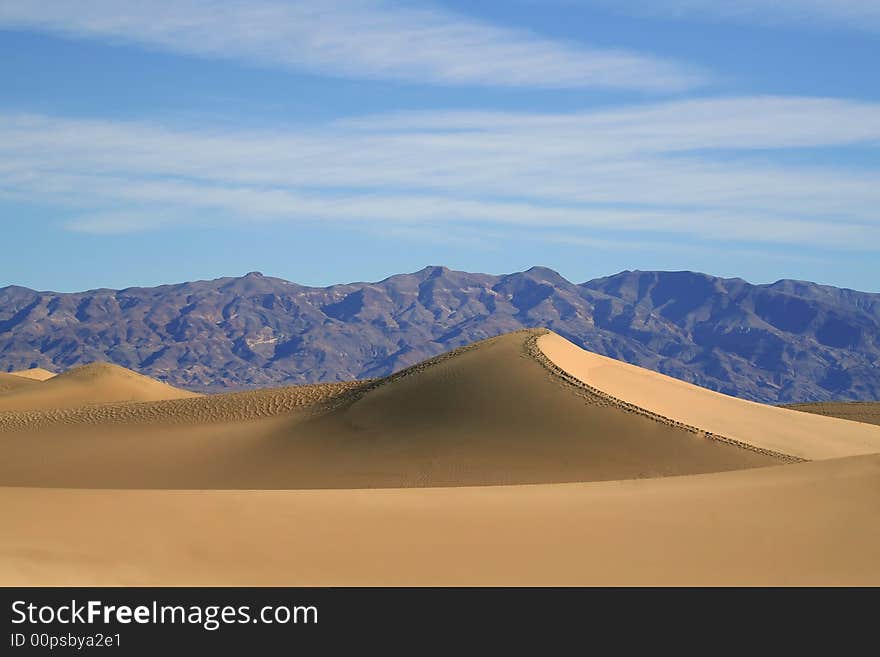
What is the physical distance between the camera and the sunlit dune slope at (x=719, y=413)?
40.6m

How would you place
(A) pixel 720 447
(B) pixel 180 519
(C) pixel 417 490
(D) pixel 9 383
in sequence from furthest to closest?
(D) pixel 9 383 < (A) pixel 720 447 < (C) pixel 417 490 < (B) pixel 180 519

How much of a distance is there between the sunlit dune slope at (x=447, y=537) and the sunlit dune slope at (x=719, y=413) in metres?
22.6

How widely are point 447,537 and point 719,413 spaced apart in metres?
32.9

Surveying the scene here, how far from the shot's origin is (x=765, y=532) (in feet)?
48.0

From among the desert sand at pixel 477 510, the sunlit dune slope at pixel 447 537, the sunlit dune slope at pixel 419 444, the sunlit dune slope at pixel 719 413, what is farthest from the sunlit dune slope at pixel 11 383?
the sunlit dune slope at pixel 447 537

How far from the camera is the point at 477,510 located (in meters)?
16.0

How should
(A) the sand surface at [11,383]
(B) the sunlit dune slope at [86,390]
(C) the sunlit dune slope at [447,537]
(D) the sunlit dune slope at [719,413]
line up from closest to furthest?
(C) the sunlit dune slope at [447,537]
(D) the sunlit dune slope at [719,413]
(B) the sunlit dune slope at [86,390]
(A) the sand surface at [11,383]

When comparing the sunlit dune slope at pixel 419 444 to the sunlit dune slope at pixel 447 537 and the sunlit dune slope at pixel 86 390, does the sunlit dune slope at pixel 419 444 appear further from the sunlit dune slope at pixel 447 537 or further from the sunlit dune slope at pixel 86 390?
the sunlit dune slope at pixel 86 390

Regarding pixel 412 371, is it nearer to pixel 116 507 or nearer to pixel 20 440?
pixel 20 440

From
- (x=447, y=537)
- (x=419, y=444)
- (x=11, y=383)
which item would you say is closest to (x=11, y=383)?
(x=11, y=383)

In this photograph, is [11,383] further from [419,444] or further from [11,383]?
[419,444]

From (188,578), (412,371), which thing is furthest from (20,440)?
(188,578)

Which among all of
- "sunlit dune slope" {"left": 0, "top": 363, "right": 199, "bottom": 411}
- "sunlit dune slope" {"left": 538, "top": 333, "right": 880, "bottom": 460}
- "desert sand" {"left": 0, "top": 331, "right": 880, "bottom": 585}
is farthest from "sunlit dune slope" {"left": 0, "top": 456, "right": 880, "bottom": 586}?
"sunlit dune slope" {"left": 0, "top": 363, "right": 199, "bottom": 411}
